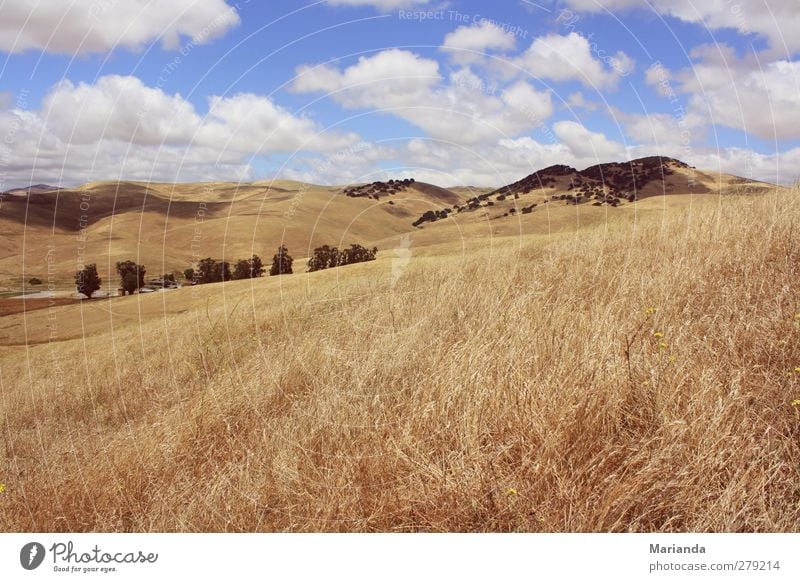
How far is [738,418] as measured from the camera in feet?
11.5

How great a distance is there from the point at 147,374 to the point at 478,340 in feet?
18.3

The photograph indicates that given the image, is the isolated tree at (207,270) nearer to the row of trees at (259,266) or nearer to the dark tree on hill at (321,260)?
the row of trees at (259,266)

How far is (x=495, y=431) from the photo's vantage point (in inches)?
143

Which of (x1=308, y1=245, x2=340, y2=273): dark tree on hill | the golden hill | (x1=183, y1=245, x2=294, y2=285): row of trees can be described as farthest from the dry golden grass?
(x1=183, y1=245, x2=294, y2=285): row of trees

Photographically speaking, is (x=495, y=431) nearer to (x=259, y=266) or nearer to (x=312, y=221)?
(x=259, y=266)

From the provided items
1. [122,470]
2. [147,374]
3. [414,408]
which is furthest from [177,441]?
[147,374]

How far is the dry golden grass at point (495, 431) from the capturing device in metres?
3.16

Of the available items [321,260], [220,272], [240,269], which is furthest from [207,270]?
[321,260]

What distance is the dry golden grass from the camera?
3.16 meters

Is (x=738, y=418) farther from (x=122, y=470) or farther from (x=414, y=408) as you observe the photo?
(x=122, y=470)

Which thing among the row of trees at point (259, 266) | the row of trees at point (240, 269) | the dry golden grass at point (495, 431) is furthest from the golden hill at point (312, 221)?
the dry golden grass at point (495, 431)

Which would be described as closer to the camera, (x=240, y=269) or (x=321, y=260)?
(x=321, y=260)

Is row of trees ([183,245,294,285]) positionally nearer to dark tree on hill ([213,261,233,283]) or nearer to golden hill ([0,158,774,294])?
dark tree on hill ([213,261,233,283])
